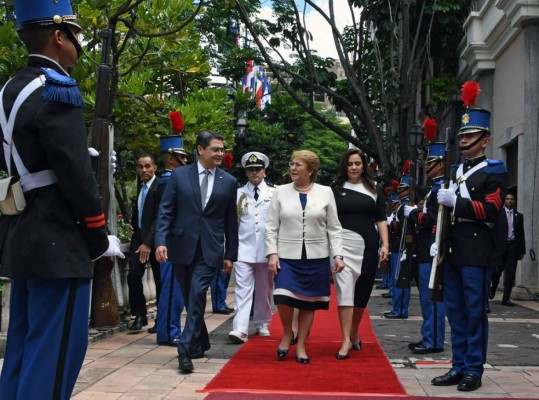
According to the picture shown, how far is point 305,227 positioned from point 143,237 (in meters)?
2.10

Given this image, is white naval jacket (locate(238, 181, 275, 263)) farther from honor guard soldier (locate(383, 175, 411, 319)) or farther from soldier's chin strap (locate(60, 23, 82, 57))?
soldier's chin strap (locate(60, 23, 82, 57))

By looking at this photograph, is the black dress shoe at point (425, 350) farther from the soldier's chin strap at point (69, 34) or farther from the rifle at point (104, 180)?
the soldier's chin strap at point (69, 34)

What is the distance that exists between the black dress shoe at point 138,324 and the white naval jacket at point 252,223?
1.27 meters

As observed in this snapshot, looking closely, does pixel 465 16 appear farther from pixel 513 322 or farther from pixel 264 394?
pixel 264 394

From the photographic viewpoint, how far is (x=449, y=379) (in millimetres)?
6871

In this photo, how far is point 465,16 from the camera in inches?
981

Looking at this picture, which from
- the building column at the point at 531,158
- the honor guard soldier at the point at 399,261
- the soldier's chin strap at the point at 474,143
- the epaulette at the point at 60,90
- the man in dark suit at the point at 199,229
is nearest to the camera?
the epaulette at the point at 60,90

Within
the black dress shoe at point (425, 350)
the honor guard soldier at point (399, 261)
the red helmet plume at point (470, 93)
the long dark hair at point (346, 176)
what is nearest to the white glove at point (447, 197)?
the red helmet plume at point (470, 93)

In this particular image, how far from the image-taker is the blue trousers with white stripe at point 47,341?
3947 millimetres

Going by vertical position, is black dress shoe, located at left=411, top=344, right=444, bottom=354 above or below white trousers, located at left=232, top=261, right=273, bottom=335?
below

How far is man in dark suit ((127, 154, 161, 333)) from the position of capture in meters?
9.74

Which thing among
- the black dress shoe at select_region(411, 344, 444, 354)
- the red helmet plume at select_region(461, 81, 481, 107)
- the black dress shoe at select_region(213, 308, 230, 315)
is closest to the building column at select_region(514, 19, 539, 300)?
the black dress shoe at select_region(213, 308, 230, 315)

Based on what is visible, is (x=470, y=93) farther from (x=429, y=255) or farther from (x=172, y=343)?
(x=172, y=343)

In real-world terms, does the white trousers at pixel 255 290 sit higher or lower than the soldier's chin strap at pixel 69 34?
lower
